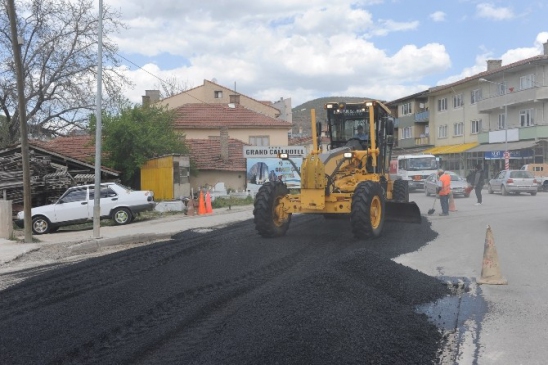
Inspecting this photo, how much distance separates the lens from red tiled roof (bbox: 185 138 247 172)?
34.3 metres

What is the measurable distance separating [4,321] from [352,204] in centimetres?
720

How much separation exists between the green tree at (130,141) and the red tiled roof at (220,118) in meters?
14.0

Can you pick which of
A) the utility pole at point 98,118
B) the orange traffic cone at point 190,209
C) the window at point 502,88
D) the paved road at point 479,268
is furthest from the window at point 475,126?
the utility pole at point 98,118

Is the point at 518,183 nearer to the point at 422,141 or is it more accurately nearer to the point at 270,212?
the point at 270,212

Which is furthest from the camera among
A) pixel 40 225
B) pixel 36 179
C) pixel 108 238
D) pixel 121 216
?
pixel 36 179

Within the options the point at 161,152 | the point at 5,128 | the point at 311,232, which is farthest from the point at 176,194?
the point at 311,232

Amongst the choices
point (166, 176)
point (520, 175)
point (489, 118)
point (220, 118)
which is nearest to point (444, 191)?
point (166, 176)

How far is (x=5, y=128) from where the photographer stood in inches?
1188

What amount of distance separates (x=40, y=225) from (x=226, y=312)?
49.9 feet

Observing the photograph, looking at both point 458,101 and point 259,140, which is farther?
point 458,101

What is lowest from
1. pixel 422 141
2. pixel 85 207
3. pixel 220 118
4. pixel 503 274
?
pixel 503 274

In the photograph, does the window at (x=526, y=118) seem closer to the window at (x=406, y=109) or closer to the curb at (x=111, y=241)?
the window at (x=406, y=109)

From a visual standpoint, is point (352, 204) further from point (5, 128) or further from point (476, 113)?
point (476, 113)

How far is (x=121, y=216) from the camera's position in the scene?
20891 millimetres
